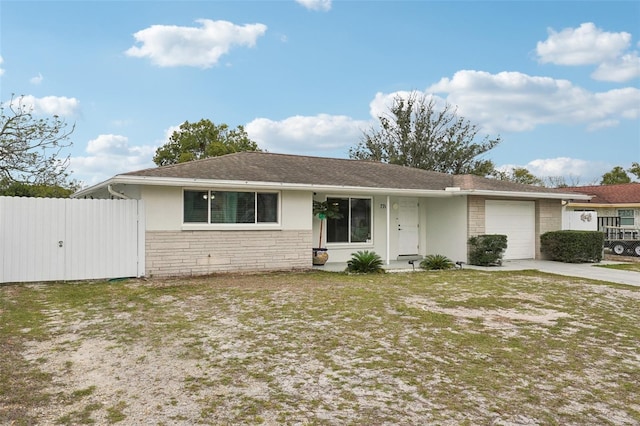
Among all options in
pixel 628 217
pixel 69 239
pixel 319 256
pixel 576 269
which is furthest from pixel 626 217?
pixel 69 239

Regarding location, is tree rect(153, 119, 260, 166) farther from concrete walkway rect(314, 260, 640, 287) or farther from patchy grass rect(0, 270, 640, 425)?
patchy grass rect(0, 270, 640, 425)

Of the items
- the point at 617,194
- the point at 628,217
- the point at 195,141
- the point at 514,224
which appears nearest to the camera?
the point at 514,224

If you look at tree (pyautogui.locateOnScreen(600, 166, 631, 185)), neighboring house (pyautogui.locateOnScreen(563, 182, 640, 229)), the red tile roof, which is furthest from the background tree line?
neighboring house (pyautogui.locateOnScreen(563, 182, 640, 229))

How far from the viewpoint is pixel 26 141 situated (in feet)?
52.2

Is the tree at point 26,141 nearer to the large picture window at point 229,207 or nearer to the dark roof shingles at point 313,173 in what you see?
the dark roof shingles at point 313,173

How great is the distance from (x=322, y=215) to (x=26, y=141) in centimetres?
1138

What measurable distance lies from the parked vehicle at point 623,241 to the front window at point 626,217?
5.83 feet

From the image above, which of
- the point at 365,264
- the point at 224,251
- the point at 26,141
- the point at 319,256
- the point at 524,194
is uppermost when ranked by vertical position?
the point at 26,141

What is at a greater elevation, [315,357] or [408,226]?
[408,226]

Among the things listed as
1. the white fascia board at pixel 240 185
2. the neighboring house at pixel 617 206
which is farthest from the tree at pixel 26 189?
the neighboring house at pixel 617 206

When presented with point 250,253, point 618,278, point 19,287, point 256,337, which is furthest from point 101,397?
point 618,278

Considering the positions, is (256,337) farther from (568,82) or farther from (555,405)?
(568,82)

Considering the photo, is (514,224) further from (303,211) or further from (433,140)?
(433,140)

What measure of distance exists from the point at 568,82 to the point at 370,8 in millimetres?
12246
